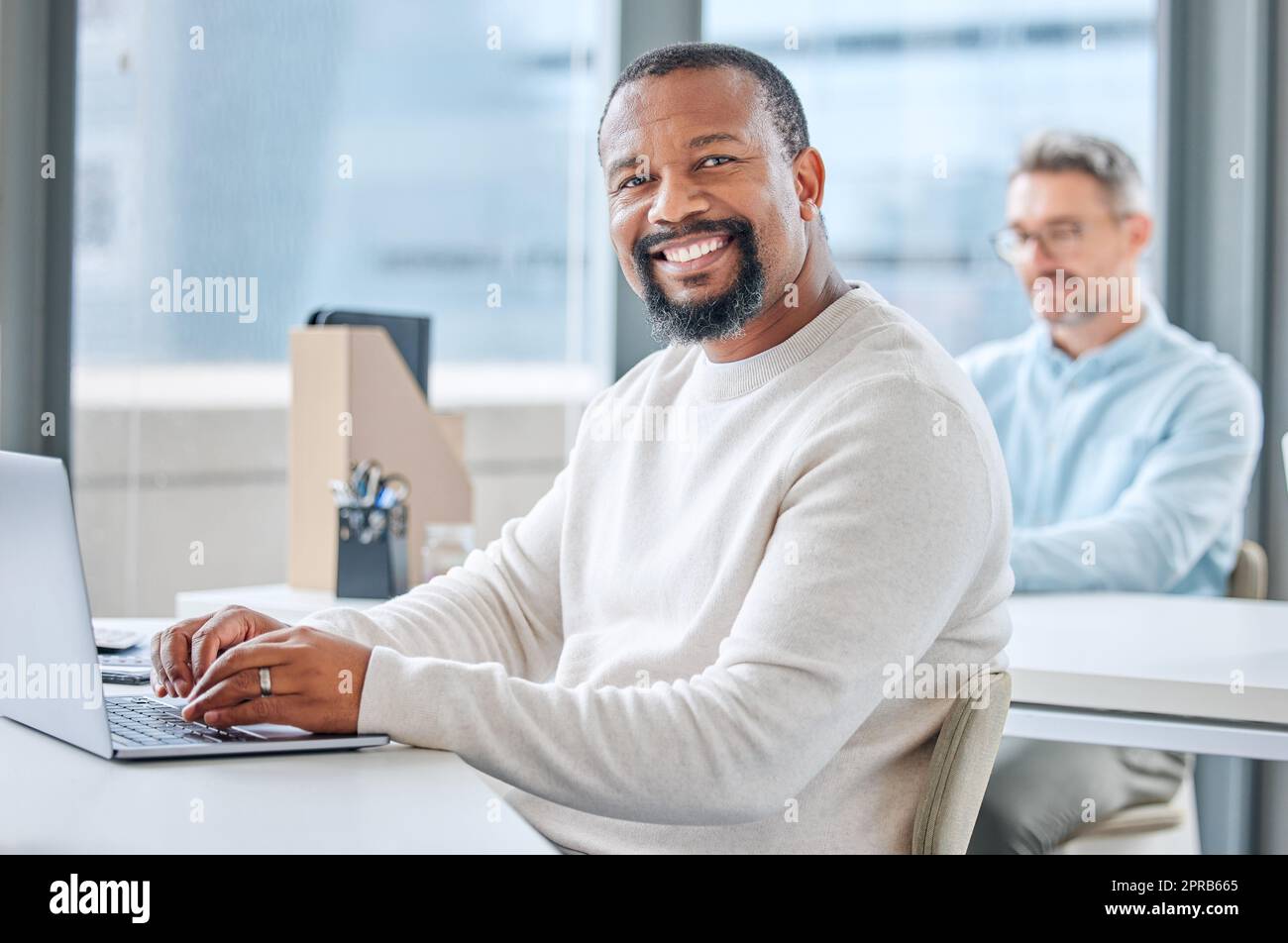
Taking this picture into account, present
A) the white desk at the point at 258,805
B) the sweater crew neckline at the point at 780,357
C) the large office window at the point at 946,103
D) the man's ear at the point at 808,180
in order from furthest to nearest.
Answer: the large office window at the point at 946,103
the man's ear at the point at 808,180
the sweater crew neckline at the point at 780,357
the white desk at the point at 258,805

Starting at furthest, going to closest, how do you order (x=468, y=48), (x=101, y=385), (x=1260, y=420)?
(x=468, y=48), (x=1260, y=420), (x=101, y=385)

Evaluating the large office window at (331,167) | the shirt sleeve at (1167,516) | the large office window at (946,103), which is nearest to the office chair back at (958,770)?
the shirt sleeve at (1167,516)

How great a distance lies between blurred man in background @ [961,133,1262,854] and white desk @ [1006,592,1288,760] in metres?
0.43

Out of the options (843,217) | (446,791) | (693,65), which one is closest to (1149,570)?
(843,217)

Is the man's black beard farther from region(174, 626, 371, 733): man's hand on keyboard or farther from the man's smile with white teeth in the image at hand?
region(174, 626, 371, 733): man's hand on keyboard

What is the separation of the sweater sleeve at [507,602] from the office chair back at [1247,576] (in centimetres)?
165

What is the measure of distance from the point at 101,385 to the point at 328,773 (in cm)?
161

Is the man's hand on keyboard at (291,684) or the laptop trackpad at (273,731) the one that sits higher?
the man's hand on keyboard at (291,684)

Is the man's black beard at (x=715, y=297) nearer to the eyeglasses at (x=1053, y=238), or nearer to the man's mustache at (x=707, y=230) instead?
the man's mustache at (x=707, y=230)

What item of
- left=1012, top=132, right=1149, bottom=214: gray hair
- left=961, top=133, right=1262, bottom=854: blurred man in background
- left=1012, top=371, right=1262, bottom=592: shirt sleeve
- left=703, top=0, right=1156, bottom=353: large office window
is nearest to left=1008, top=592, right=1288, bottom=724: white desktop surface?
left=1012, top=371, right=1262, bottom=592: shirt sleeve

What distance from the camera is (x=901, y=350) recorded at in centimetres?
127

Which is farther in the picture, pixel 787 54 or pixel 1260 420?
pixel 787 54

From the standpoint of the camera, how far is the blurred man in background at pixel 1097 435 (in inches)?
91.1
